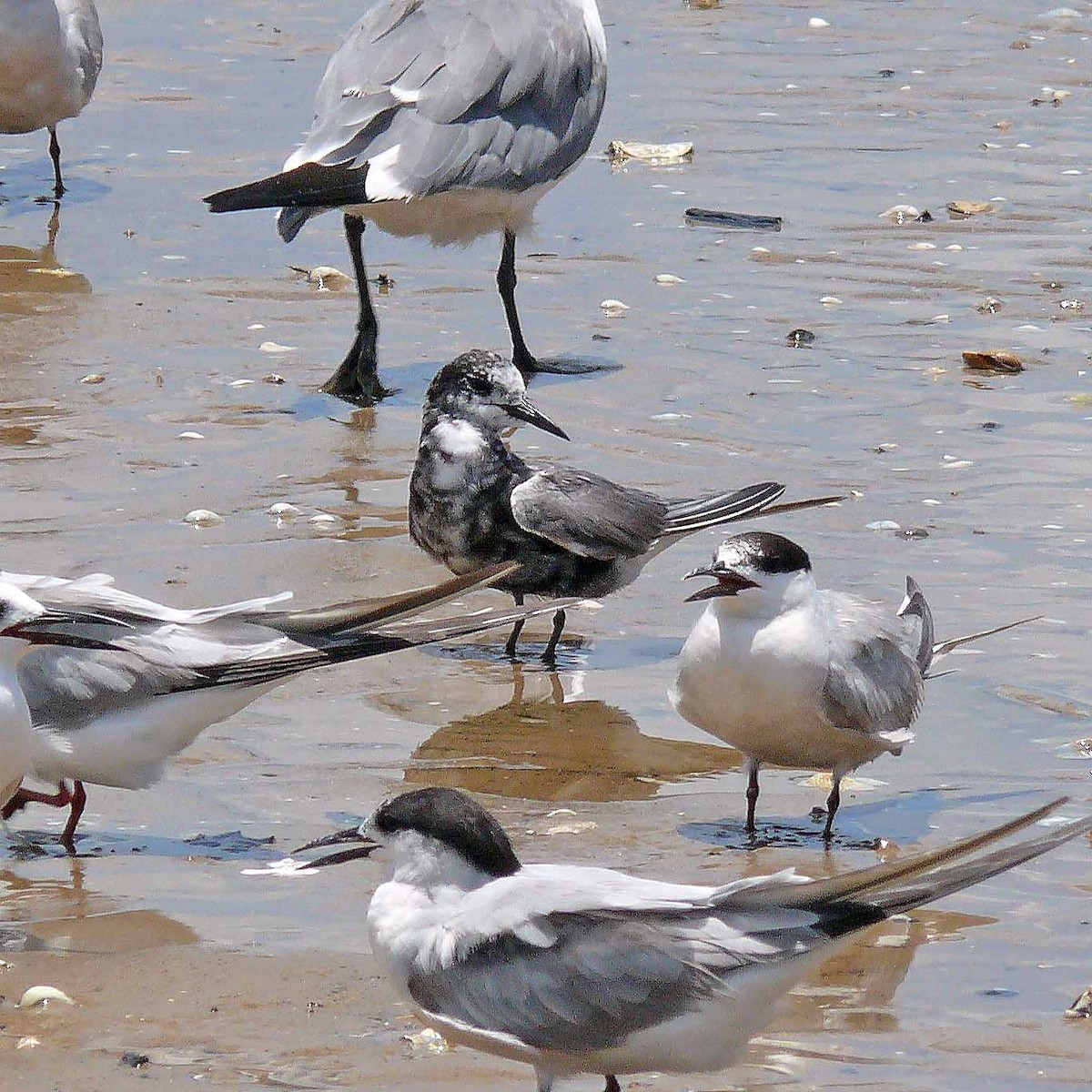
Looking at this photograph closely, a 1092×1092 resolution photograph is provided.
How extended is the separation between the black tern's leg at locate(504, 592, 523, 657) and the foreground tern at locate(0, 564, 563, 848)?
125cm

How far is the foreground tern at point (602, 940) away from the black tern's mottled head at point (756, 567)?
1.33m

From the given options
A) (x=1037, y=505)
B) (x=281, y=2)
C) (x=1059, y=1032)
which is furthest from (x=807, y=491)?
(x=281, y=2)

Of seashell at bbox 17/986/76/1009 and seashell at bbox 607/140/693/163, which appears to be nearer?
seashell at bbox 17/986/76/1009

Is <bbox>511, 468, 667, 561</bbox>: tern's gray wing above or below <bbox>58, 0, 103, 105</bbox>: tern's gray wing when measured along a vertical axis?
below

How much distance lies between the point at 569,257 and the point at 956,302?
1.78 meters

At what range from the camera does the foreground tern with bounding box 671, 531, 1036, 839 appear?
15.7 ft

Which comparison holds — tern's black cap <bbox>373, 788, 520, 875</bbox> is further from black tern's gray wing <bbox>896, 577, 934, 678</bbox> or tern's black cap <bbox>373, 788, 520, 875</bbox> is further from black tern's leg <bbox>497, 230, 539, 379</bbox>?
black tern's leg <bbox>497, 230, 539, 379</bbox>

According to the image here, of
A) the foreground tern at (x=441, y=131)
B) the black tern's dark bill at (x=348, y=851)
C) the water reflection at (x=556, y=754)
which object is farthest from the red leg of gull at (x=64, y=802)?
the foreground tern at (x=441, y=131)

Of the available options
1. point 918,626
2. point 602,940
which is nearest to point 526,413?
point 918,626

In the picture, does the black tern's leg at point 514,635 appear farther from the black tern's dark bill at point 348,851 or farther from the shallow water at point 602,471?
the black tern's dark bill at point 348,851

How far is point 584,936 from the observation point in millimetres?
3455

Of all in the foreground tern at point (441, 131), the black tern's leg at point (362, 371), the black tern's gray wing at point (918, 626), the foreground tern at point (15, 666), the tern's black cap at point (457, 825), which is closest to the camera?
the tern's black cap at point (457, 825)

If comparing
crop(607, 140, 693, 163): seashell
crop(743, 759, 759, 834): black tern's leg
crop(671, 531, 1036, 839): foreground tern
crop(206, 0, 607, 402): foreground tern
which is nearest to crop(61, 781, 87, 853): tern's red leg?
crop(671, 531, 1036, 839): foreground tern

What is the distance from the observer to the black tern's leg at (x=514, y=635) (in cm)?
612
